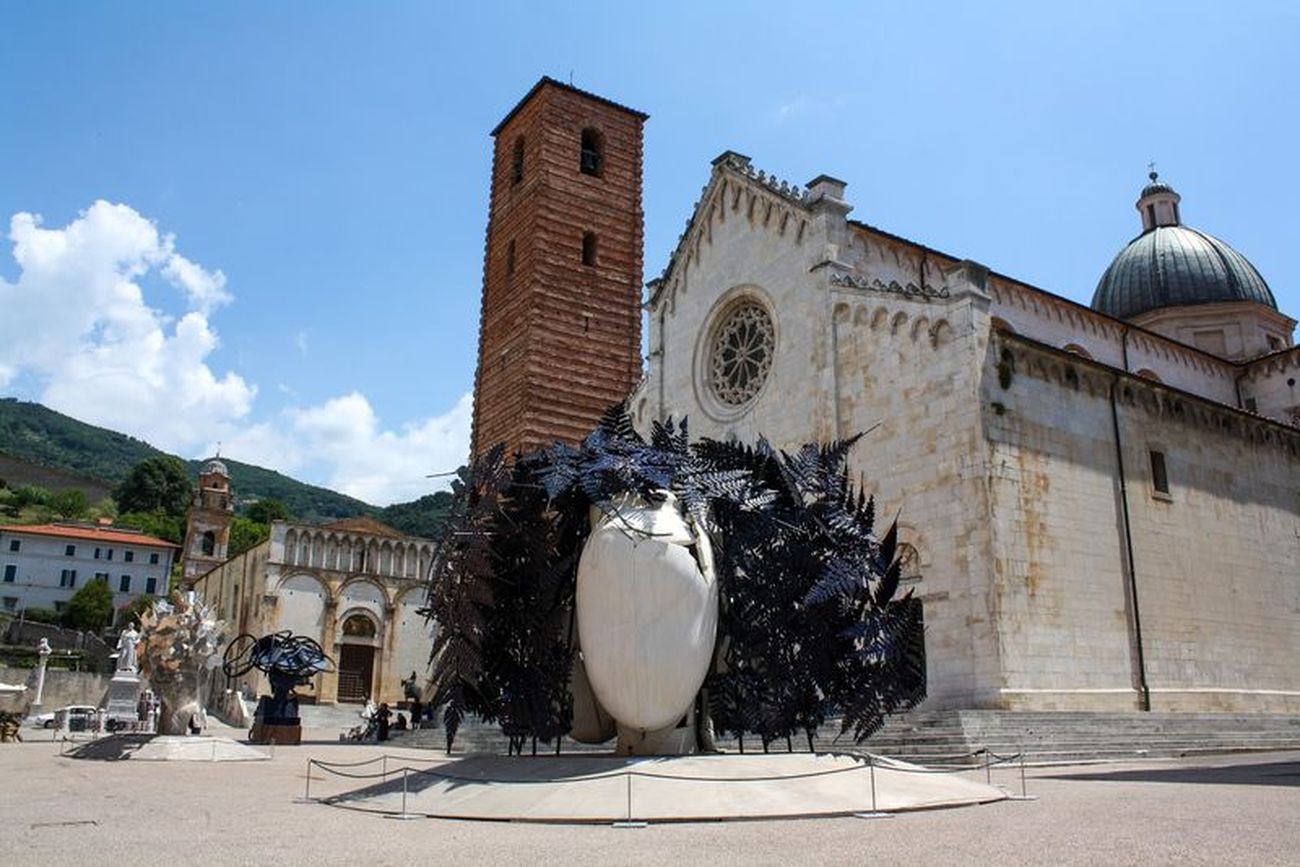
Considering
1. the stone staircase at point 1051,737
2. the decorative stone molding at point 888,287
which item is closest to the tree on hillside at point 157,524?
the decorative stone molding at point 888,287

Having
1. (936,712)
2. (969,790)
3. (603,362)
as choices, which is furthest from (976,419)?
(603,362)

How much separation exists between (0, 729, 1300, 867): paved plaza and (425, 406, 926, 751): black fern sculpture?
186 centimetres

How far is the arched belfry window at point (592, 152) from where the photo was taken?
43.0m

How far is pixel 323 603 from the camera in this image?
4388 cm

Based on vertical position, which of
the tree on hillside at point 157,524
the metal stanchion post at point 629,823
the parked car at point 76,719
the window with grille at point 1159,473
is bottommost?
the parked car at point 76,719

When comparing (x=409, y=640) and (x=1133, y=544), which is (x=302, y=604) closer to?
(x=409, y=640)

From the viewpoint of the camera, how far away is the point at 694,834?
24.8ft

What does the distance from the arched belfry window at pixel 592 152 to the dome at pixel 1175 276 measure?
75.1 ft

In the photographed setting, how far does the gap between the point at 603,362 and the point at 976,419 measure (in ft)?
70.6

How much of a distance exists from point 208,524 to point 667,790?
215 feet

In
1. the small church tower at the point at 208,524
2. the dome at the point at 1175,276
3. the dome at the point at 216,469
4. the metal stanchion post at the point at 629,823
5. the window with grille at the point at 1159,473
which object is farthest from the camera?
the dome at the point at 216,469

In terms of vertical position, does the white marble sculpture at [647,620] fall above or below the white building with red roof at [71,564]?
below

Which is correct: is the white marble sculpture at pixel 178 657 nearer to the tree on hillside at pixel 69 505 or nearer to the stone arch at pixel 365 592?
the stone arch at pixel 365 592

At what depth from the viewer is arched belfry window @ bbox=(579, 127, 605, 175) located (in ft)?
141
